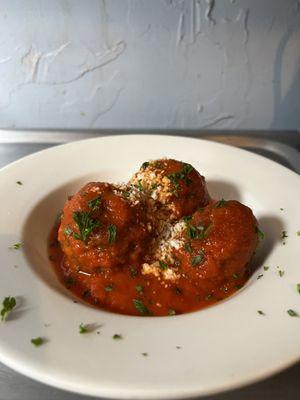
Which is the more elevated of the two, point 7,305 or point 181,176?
point 181,176

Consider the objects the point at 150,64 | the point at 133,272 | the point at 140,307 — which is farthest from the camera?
the point at 150,64

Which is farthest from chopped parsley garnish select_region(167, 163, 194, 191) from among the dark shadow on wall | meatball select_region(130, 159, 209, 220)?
the dark shadow on wall

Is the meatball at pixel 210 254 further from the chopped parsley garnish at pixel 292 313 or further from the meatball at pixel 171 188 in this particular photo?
the chopped parsley garnish at pixel 292 313

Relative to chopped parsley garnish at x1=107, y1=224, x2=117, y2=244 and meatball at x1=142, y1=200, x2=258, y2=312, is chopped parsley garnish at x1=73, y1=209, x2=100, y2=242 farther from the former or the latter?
meatball at x1=142, y1=200, x2=258, y2=312

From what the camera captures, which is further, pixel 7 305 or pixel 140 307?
pixel 140 307

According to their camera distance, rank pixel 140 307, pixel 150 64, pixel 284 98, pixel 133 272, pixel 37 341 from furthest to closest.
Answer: pixel 284 98
pixel 150 64
pixel 133 272
pixel 140 307
pixel 37 341

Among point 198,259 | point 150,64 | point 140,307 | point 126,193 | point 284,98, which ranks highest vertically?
point 150,64

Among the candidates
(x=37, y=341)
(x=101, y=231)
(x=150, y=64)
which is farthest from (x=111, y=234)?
(x=150, y=64)

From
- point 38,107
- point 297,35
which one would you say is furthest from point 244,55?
point 38,107

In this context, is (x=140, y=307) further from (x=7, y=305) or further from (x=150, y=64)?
(x=150, y=64)
